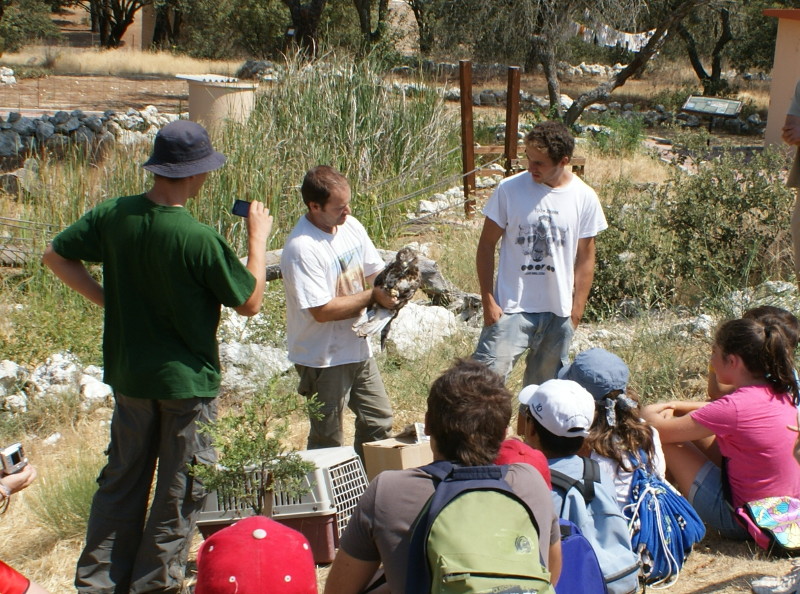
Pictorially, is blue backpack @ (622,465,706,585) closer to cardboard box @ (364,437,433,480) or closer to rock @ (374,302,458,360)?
cardboard box @ (364,437,433,480)

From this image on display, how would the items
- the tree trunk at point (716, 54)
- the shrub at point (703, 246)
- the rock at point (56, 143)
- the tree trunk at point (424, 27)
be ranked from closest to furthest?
the shrub at point (703, 246), the rock at point (56, 143), the tree trunk at point (716, 54), the tree trunk at point (424, 27)

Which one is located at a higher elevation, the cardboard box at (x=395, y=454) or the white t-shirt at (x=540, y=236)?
the white t-shirt at (x=540, y=236)

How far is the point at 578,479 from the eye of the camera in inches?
119

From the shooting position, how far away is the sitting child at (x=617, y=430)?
11.2ft

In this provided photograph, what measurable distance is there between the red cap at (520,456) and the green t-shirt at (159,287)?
101cm

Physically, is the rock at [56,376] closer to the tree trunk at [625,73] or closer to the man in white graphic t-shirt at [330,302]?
the man in white graphic t-shirt at [330,302]

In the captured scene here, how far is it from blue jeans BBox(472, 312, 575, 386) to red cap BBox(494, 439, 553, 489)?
1.30 metres

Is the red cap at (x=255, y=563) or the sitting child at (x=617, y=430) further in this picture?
the sitting child at (x=617, y=430)

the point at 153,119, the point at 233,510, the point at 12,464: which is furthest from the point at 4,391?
the point at 153,119

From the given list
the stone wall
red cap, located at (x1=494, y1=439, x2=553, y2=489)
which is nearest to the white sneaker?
red cap, located at (x1=494, y1=439, x2=553, y2=489)

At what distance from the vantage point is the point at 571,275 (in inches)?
165

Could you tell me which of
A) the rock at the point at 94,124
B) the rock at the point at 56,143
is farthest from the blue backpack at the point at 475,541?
the rock at the point at 94,124

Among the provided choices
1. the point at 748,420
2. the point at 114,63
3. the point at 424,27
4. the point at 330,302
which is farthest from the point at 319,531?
the point at 114,63

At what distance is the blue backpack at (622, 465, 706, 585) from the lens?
3.35 meters
